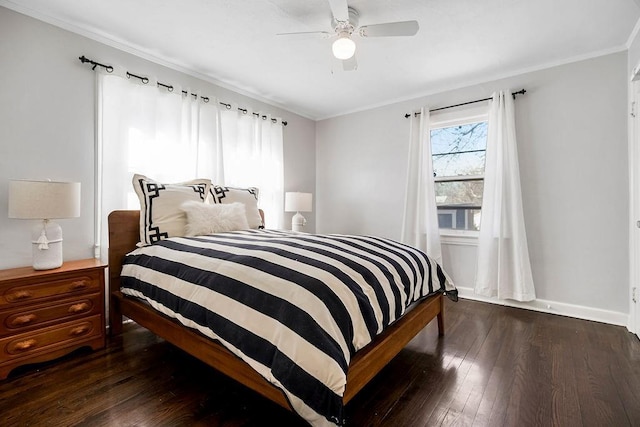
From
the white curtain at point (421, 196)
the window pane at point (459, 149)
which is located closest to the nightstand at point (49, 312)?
the white curtain at point (421, 196)

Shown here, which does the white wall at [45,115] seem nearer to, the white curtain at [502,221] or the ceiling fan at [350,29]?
the ceiling fan at [350,29]

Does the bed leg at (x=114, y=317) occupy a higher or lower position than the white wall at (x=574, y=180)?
lower

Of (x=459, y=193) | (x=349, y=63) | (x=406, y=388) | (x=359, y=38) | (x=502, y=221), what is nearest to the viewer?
(x=406, y=388)

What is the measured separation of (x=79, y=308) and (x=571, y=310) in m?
4.23

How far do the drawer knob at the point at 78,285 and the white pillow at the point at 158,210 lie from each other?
445mm

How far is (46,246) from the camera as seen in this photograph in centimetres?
205

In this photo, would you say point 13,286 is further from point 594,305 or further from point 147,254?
point 594,305

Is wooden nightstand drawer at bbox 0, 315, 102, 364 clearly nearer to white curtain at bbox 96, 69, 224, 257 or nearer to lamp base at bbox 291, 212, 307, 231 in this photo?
white curtain at bbox 96, 69, 224, 257

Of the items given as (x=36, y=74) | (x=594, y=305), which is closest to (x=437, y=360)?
(x=594, y=305)

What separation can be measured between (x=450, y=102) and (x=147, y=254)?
3.61m

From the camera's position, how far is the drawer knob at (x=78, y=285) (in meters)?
2.10

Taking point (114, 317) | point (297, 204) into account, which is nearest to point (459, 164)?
point (297, 204)

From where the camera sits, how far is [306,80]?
11.5ft

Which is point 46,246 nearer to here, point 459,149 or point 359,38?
point 359,38
